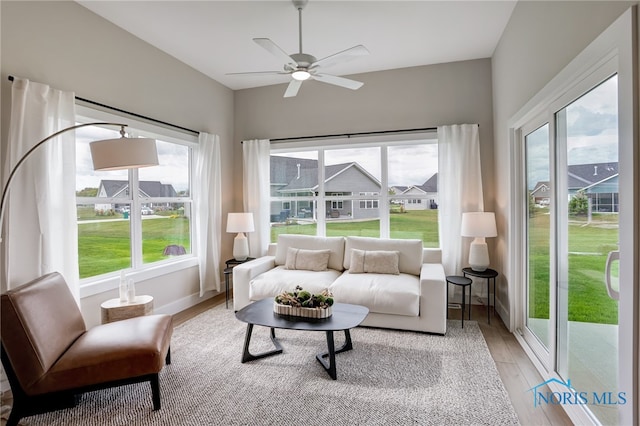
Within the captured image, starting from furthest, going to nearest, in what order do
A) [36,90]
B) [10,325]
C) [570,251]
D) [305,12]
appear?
1. [305,12]
2. [36,90]
3. [570,251]
4. [10,325]

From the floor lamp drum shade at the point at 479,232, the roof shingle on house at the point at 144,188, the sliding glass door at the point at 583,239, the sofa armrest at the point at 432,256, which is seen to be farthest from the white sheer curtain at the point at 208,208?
the sliding glass door at the point at 583,239

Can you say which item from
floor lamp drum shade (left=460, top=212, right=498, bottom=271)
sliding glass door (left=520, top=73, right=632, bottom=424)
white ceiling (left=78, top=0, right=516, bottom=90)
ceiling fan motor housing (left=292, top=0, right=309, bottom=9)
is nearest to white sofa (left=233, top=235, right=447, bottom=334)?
floor lamp drum shade (left=460, top=212, right=498, bottom=271)

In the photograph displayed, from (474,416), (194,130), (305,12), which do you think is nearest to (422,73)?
(305,12)

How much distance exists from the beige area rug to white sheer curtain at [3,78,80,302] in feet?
3.46

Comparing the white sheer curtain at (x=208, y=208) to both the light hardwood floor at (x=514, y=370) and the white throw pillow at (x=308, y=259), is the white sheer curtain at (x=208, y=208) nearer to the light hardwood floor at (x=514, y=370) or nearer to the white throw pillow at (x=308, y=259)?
the light hardwood floor at (x=514, y=370)

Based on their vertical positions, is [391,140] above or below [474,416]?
above

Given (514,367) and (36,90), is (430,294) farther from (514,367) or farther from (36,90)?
(36,90)

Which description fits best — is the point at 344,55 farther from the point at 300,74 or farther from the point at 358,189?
the point at 358,189

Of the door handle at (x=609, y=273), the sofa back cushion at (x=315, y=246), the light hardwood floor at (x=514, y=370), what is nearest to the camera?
the door handle at (x=609, y=273)

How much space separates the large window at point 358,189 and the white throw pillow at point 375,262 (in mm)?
725

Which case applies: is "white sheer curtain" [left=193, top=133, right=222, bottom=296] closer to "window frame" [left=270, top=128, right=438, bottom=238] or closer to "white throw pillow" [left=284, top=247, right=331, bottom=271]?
"window frame" [left=270, top=128, right=438, bottom=238]

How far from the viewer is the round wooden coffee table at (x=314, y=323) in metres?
2.44

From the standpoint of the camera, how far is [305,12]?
9.76 feet

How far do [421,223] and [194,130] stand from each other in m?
3.25
